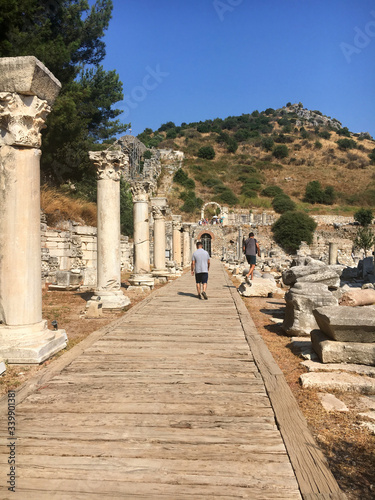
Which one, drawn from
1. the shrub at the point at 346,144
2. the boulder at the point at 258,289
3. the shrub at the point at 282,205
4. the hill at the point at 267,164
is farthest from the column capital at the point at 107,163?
the shrub at the point at 346,144

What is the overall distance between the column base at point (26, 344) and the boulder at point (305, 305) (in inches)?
145

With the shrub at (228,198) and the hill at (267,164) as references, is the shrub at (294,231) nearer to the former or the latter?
the hill at (267,164)

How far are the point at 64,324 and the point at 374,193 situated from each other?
2682 inches

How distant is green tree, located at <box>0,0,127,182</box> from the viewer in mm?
15786

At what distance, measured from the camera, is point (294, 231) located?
47219 millimetres

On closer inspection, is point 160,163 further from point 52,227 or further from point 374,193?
point 52,227

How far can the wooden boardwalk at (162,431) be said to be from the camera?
2.24 metres

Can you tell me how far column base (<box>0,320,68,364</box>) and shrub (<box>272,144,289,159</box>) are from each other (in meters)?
85.4

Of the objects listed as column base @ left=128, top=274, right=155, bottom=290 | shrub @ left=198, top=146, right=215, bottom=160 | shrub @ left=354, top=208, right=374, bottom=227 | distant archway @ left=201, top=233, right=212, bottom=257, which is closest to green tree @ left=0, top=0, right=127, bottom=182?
column base @ left=128, top=274, right=155, bottom=290

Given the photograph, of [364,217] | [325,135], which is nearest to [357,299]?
[364,217]

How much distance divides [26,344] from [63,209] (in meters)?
13.1

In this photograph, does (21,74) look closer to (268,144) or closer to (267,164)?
(267,164)

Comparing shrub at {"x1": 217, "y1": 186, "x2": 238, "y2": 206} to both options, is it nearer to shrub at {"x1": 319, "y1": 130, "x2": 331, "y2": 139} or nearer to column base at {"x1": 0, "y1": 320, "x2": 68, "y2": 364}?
shrub at {"x1": 319, "y1": 130, "x2": 331, "y2": 139}

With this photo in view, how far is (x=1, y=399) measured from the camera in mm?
3426
